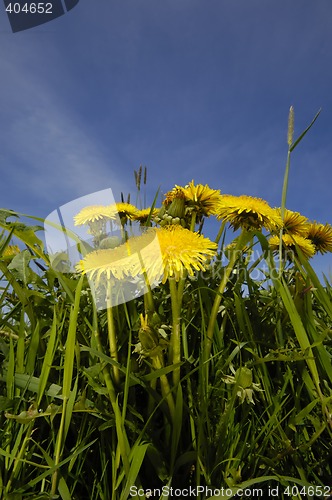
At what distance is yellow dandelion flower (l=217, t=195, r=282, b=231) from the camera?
0.86m

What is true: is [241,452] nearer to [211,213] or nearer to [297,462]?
[297,462]

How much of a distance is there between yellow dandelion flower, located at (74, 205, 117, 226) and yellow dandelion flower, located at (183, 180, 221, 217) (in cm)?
20

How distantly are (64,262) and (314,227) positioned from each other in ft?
2.76

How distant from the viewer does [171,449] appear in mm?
674

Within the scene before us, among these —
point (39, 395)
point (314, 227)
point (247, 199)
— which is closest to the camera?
point (39, 395)

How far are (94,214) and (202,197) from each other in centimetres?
28

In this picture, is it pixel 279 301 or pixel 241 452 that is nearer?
pixel 241 452

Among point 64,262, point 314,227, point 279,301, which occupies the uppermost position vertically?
point 314,227

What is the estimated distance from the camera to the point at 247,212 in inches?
34.2

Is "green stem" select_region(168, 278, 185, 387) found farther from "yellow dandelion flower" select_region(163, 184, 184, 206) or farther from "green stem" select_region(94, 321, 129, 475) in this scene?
"yellow dandelion flower" select_region(163, 184, 184, 206)

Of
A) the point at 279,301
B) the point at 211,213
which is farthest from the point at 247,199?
the point at 279,301

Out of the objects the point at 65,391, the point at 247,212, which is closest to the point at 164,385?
the point at 65,391

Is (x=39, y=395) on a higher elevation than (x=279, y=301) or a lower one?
lower

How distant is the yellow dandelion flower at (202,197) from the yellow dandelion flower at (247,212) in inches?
2.1
